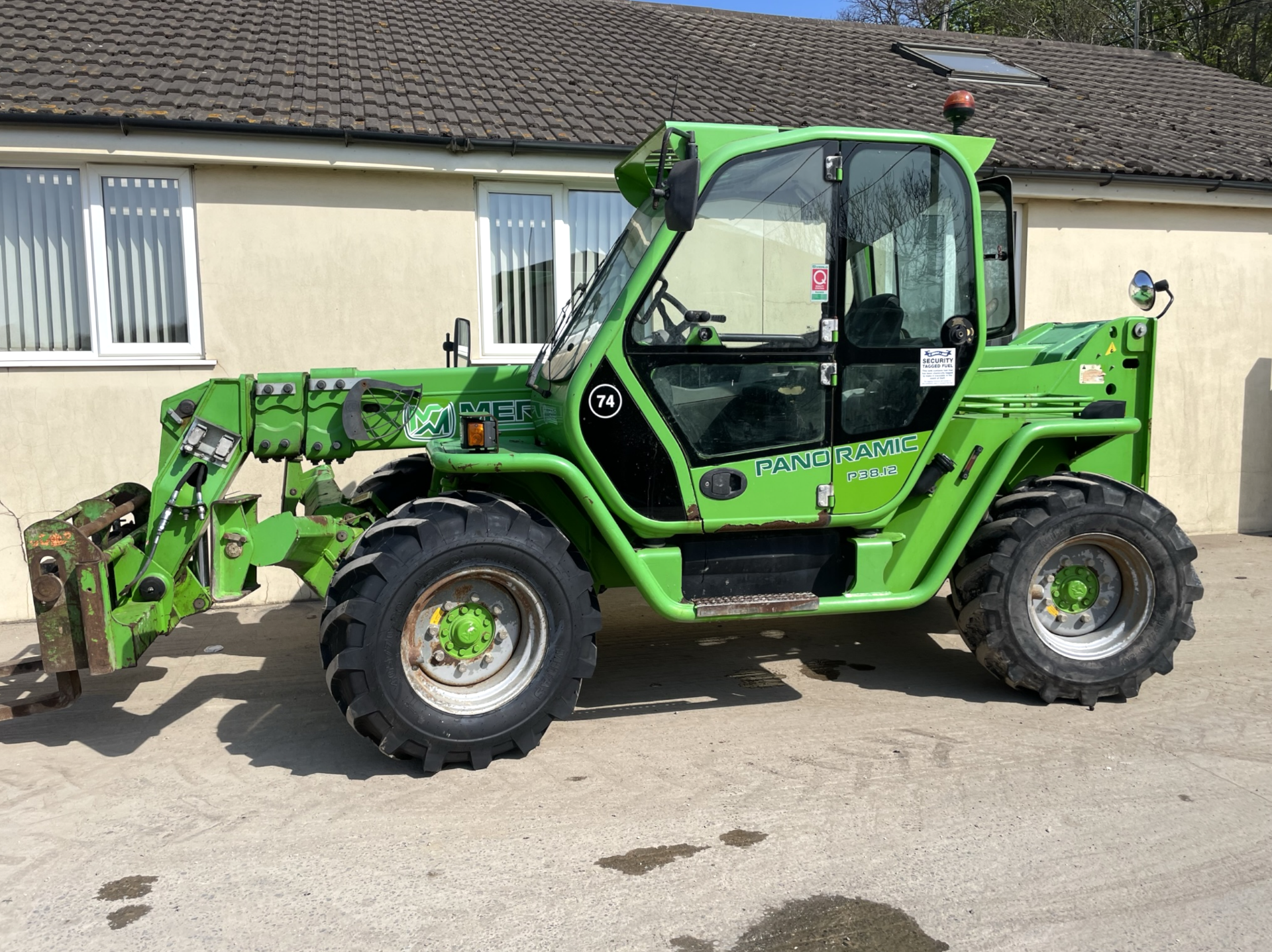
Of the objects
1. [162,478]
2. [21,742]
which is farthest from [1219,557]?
[21,742]

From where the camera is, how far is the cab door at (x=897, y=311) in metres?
4.44

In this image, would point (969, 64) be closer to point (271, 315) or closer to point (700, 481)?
point (271, 315)

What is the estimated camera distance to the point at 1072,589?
4895 mm

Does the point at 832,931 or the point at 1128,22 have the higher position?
the point at 1128,22

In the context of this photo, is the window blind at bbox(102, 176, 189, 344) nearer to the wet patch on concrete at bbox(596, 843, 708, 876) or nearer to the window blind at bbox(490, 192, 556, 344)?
the window blind at bbox(490, 192, 556, 344)

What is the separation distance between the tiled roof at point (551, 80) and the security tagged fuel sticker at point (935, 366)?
3.91 metres

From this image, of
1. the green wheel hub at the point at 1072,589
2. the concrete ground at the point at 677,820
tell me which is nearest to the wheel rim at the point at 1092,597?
the green wheel hub at the point at 1072,589

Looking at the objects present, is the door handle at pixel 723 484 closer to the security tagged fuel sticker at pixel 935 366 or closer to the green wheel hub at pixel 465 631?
the security tagged fuel sticker at pixel 935 366

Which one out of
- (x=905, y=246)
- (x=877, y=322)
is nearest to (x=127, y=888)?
(x=877, y=322)

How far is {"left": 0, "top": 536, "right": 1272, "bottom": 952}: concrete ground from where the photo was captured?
118 inches

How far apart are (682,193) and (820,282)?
887 millimetres

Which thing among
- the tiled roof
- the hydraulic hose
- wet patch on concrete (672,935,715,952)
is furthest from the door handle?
the tiled roof

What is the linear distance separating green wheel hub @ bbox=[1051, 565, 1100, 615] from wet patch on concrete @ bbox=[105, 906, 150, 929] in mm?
4157

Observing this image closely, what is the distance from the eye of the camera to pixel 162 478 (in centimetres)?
435
